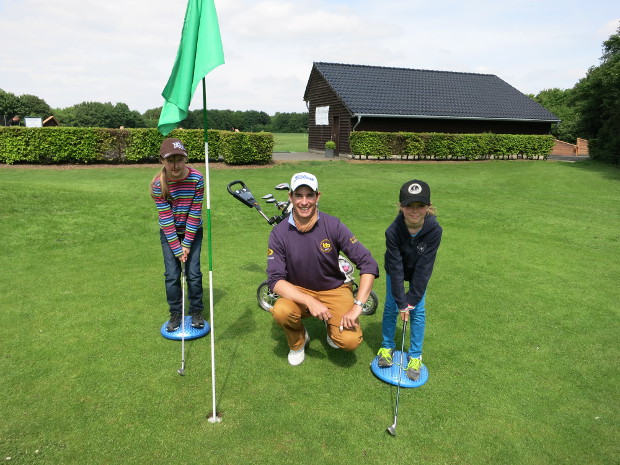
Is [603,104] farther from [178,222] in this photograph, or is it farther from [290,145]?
[290,145]

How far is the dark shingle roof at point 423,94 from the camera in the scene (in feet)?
84.5

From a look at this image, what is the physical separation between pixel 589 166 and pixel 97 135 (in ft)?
81.1

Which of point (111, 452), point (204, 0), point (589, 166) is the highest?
point (204, 0)

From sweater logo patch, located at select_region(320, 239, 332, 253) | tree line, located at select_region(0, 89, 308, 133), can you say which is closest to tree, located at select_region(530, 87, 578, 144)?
sweater logo patch, located at select_region(320, 239, 332, 253)

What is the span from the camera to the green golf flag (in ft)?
10.7

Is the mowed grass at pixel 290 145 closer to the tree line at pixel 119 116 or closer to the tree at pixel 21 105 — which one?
the tree line at pixel 119 116

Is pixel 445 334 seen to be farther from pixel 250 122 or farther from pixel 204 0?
pixel 250 122

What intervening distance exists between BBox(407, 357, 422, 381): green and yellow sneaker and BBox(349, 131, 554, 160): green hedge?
2008 cm

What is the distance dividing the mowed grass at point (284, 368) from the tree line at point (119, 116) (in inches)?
2703

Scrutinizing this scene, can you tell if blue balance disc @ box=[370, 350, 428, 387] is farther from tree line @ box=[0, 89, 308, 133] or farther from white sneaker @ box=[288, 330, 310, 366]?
tree line @ box=[0, 89, 308, 133]

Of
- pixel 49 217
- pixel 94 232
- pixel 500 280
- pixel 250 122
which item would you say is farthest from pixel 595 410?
pixel 250 122

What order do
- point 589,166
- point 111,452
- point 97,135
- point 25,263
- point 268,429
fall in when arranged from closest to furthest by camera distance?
point 111,452
point 268,429
point 25,263
point 97,135
point 589,166

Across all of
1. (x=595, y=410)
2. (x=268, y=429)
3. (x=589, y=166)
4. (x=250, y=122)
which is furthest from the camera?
(x=250, y=122)

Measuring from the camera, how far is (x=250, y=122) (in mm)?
94500
